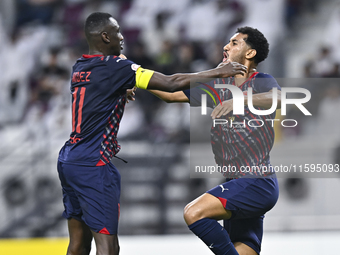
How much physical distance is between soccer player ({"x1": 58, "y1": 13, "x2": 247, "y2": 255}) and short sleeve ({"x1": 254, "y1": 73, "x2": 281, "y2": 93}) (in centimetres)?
31

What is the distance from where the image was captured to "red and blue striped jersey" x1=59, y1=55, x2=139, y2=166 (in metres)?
2.84

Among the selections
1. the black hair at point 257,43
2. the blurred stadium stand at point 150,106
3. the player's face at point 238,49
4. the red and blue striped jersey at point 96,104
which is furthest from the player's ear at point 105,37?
the blurred stadium stand at point 150,106

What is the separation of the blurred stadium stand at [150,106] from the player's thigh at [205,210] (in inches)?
129

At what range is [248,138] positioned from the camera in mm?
3150

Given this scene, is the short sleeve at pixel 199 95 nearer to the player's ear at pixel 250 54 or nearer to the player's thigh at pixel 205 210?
the player's ear at pixel 250 54

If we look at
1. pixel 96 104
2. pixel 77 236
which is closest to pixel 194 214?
pixel 77 236

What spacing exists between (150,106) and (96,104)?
3.92 m

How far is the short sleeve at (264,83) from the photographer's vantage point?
121 inches

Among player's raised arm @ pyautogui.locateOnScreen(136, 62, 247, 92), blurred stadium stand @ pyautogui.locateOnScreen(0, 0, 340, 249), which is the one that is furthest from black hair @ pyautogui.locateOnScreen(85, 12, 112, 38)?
blurred stadium stand @ pyautogui.locateOnScreen(0, 0, 340, 249)

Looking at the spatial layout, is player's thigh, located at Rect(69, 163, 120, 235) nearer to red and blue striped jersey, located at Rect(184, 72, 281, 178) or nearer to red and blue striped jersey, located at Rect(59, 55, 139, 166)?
red and blue striped jersey, located at Rect(59, 55, 139, 166)

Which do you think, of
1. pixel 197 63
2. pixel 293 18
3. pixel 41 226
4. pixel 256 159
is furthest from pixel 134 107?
pixel 256 159

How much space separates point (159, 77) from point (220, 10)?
5388mm

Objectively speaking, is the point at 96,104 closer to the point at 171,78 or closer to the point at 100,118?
the point at 100,118

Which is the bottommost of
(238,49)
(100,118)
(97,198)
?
(97,198)
